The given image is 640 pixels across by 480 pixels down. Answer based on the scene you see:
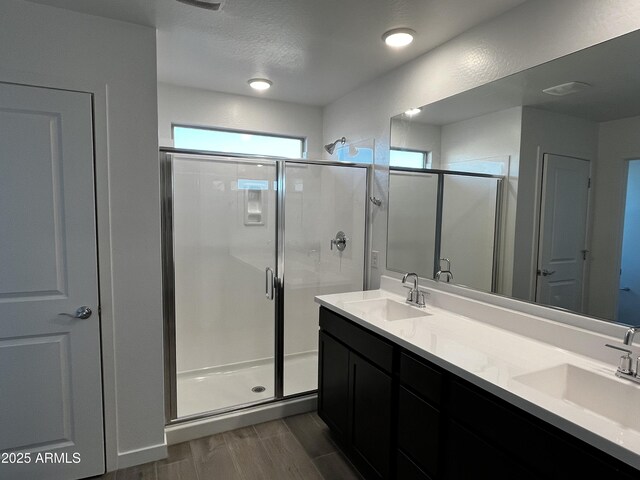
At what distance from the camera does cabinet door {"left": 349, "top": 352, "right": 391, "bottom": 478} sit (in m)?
1.81

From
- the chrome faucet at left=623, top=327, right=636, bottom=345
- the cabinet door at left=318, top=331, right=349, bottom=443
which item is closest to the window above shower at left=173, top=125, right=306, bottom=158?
the cabinet door at left=318, top=331, right=349, bottom=443

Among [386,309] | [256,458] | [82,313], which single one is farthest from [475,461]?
[82,313]

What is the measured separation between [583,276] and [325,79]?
7.20 feet

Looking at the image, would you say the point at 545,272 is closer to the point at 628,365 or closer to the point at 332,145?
the point at 628,365

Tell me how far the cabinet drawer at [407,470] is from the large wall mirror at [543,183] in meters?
0.93

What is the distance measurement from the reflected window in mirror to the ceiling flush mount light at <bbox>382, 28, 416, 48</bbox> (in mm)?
673

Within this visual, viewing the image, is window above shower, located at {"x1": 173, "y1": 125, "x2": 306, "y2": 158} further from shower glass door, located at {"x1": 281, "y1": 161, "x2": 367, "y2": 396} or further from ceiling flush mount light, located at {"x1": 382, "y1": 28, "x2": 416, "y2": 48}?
ceiling flush mount light, located at {"x1": 382, "y1": 28, "x2": 416, "y2": 48}

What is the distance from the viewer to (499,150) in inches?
78.1

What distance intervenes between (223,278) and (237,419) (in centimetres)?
119

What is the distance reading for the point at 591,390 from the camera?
137 cm

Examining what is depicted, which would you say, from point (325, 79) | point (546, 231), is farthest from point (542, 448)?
point (325, 79)

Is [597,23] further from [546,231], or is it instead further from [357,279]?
[357,279]

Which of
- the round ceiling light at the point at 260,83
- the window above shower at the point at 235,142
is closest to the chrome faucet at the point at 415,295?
the window above shower at the point at 235,142

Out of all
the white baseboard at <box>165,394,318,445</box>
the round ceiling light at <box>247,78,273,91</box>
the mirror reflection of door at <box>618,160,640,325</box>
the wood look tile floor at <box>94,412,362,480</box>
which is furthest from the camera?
the round ceiling light at <box>247,78,273,91</box>
